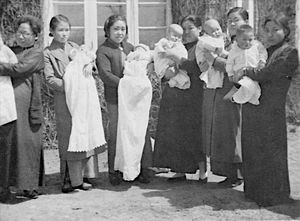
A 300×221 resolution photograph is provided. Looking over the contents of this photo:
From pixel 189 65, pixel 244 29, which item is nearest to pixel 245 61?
pixel 244 29

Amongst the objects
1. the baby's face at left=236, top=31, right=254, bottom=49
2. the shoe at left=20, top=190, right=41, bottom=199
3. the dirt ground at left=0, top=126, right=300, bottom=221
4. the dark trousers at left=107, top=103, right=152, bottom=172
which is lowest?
the dirt ground at left=0, top=126, right=300, bottom=221

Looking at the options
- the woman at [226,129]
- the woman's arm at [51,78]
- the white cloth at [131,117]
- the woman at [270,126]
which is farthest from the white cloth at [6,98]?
the woman at [270,126]

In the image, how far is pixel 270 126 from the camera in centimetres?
496

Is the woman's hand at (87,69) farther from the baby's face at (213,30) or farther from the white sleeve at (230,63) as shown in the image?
the white sleeve at (230,63)

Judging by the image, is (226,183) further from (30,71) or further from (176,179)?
(30,71)

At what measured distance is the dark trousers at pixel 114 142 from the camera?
5.94 m

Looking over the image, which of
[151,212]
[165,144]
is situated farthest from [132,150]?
[151,212]

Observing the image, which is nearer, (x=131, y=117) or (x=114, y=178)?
(x=131, y=117)

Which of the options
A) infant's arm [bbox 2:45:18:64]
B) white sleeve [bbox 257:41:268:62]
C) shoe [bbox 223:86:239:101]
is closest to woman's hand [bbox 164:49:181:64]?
shoe [bbox 223:86:239:101]

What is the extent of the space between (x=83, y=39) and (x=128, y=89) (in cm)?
290

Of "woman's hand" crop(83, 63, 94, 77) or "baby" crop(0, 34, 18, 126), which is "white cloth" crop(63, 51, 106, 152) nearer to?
"woman's hand" crop(83, 63, 94, 77)

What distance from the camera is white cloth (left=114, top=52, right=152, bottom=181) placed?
577cm

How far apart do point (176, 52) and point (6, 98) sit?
69.5 inches

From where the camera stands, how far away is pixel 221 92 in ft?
18.5
